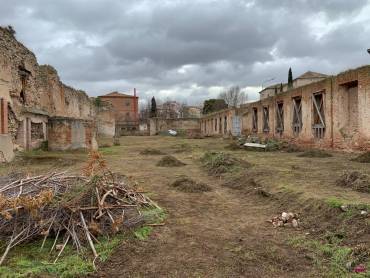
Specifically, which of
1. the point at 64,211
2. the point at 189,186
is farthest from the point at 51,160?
the point at 64,211

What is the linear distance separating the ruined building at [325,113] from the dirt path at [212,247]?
890 cm

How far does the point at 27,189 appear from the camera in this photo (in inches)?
223

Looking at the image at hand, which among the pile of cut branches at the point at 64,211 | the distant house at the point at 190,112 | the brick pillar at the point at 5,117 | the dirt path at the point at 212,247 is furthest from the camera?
the distant house at the point at 190,112

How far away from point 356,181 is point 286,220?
2419mm

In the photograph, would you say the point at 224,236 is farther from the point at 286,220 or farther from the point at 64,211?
the point at 64,211

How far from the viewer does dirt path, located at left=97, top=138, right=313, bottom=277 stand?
4190mm

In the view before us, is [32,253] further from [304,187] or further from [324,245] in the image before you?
[304,187]

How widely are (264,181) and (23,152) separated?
36.7ft

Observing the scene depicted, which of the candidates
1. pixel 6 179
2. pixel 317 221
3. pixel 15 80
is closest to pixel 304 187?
pixel 317 221

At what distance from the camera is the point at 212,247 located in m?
4.91

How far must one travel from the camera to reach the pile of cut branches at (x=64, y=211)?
4809mm

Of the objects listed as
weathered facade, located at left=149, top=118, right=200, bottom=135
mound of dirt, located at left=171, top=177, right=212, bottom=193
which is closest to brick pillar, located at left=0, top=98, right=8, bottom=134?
mound of dirt, located at left=171, top=177, right=212, bottom=193

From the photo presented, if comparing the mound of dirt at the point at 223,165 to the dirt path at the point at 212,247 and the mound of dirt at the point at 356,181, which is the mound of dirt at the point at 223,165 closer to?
the dirt path at the point at 212,247

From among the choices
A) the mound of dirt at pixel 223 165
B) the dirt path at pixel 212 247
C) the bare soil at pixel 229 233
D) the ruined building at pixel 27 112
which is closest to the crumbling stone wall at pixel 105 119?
the ruined building at pixel 27 112
